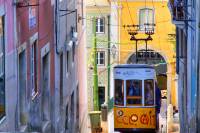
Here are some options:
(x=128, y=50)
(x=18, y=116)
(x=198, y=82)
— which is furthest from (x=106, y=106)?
(x=18, y=116)

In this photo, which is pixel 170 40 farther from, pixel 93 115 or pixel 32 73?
pixel 32 73

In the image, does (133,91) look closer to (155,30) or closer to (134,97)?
(134,97)

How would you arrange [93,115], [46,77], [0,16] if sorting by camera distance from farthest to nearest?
[93,115] → [46,77] → [0,16]

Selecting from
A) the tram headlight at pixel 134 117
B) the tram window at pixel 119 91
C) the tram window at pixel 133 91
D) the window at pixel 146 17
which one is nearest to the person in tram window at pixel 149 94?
the tram window at pixel 133 91

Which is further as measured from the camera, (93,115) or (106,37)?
(106,37)

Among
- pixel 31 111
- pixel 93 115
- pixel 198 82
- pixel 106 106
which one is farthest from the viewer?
pixel 106 106

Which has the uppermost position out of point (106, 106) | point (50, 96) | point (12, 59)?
point (12, 59)

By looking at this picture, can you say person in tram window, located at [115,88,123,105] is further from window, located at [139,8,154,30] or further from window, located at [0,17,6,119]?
window, located at [139,8,154,30]

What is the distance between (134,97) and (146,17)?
19912 mm

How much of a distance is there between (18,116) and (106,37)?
101 feet

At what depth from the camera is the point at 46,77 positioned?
23000mm

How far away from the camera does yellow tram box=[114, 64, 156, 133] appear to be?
2625 centimetres

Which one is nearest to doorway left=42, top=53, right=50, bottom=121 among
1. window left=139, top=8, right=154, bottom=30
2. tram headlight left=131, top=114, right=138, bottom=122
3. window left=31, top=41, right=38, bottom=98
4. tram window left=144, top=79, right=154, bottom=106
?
window left=31, top=41, right=38, bottom=98

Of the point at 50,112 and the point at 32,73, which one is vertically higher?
the point at 32,73
